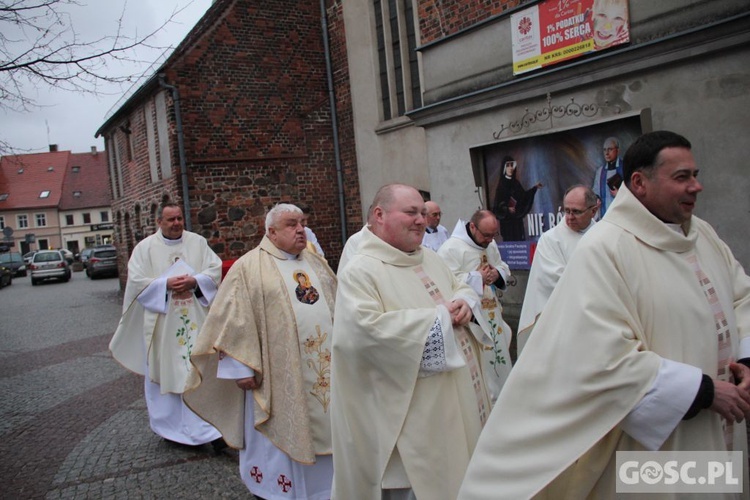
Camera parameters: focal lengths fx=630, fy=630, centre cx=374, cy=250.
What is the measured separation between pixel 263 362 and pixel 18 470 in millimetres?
2913

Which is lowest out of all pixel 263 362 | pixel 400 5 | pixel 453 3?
pixel 263 362

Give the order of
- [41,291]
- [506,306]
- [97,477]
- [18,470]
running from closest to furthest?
[97,477] → [18,470] → [506,306] → [41,291]

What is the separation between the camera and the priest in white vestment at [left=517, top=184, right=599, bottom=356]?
5.78 metres

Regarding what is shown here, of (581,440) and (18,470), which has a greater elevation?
(581,440)

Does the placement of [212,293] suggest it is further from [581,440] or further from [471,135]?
[471,135]

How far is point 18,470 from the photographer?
5.71m

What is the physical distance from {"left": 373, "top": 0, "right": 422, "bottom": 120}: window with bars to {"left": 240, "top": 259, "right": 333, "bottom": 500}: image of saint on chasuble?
10.0 meters

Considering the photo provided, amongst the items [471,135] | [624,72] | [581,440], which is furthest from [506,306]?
[581,440]

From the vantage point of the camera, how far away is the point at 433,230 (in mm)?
8555

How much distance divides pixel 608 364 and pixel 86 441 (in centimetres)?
579

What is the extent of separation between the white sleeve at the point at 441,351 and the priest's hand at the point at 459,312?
0.28ft

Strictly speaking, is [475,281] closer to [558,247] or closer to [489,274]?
[489,274]

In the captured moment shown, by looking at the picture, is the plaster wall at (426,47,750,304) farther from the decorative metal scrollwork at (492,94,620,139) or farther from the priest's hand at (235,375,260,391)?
the priest's hand at (235,375,260,391)

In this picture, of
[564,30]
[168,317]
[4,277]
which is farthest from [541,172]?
[4,277]
